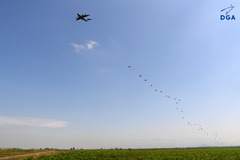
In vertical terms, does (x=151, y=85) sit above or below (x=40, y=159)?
above

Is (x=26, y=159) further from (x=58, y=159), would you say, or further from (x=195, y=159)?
(x=195, y=159)

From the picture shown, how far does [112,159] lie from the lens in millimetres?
43969

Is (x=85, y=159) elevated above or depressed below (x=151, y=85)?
below

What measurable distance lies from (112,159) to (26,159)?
1717cm

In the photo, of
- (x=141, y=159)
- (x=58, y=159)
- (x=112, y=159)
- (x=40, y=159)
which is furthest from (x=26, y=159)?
(x=141, y=159)

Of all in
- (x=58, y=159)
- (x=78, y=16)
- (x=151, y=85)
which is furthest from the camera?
(x=78, y=16)

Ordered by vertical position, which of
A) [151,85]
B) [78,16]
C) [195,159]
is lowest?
[195,159]

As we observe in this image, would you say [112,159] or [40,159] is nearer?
[40,159]

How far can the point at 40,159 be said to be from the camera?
133 ft

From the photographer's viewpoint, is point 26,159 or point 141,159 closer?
point 26,159

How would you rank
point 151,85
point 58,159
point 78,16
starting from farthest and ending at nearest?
point 78,16
point 58,159
point 151,85

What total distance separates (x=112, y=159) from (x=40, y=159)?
47.8 ft

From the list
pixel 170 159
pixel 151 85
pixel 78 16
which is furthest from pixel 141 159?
pixel 78 16

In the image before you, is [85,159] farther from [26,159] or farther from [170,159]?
[170,159]
